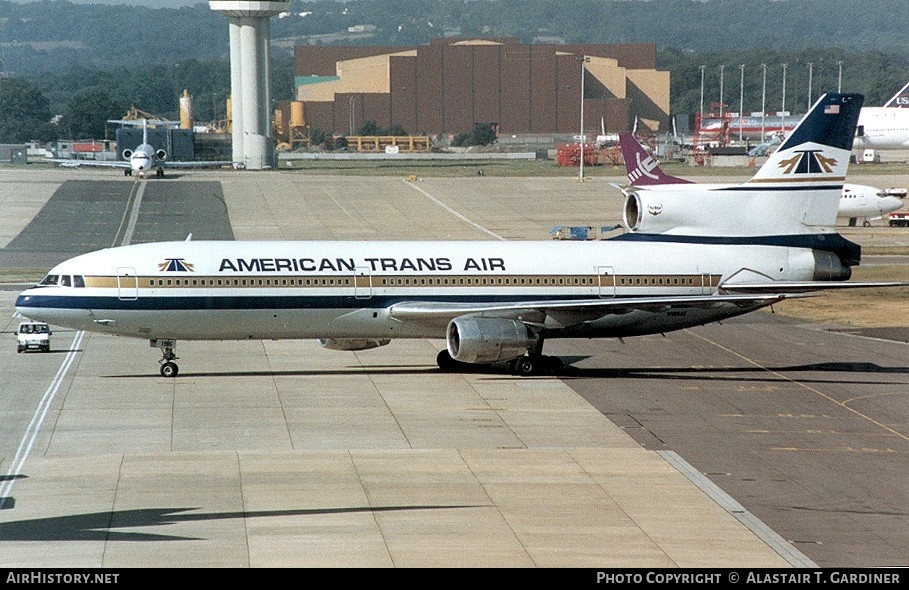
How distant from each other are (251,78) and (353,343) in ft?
369

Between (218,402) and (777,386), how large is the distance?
18144mm

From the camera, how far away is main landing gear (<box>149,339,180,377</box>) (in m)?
42.7

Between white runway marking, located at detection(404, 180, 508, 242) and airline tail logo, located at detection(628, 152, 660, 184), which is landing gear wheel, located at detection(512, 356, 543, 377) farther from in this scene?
white runway marking, located at detection(404, 180, 508, 242)

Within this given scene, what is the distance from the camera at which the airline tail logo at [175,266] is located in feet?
138

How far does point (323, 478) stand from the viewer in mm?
29641

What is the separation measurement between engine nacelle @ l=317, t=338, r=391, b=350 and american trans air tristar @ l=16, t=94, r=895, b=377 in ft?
0.24

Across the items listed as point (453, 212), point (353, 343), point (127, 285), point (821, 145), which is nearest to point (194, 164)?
point (453, 212)

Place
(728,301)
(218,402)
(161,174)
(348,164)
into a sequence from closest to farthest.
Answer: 1. (218,402)
2. (728,301)
3. (161,174)
4. (348,164)

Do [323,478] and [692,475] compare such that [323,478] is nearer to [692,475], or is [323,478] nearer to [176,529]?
[176,529]

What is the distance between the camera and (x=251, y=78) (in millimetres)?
152375

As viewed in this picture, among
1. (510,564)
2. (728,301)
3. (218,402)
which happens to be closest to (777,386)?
(728,301)

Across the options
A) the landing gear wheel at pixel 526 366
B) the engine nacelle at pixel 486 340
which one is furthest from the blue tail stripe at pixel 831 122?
the engine nacelle at pixel 486 340

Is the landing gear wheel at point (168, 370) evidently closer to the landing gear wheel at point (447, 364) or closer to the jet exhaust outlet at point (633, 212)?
the landing gear wheel at point (447, 364)

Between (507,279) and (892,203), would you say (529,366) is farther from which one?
(892,203)
